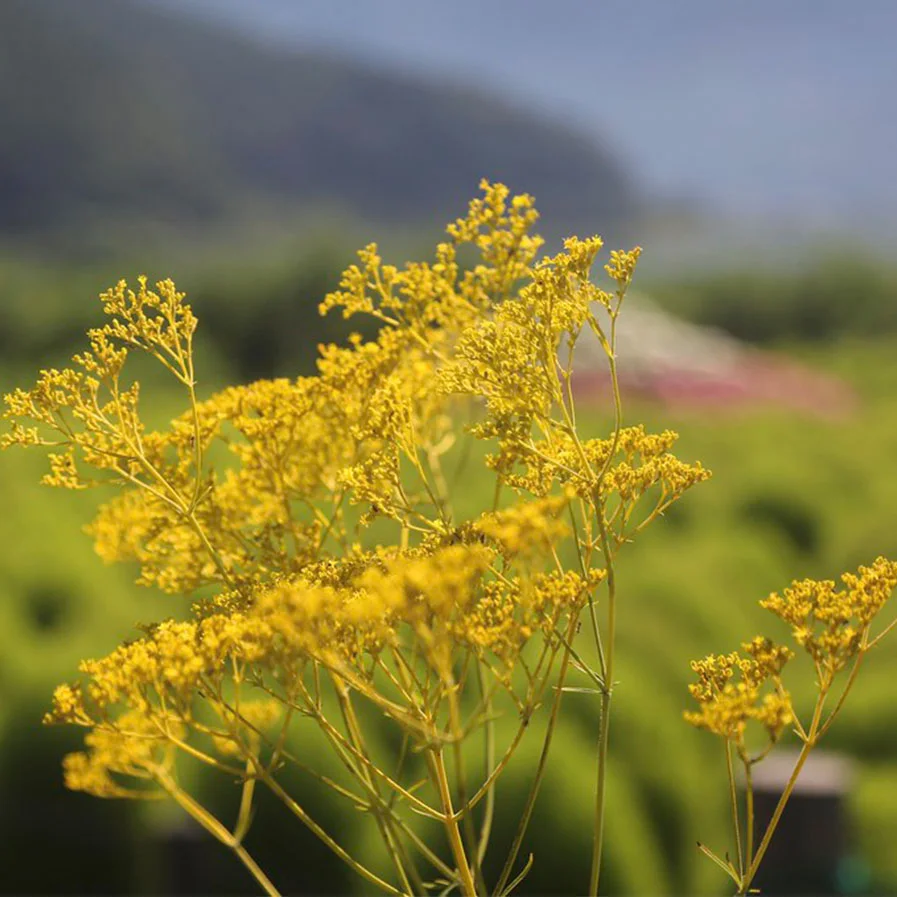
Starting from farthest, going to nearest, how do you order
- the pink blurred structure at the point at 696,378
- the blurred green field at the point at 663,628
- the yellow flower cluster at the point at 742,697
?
the pink blurred structure at the point at 696,378 < the blurred green field at the point at 663,628 < the yellow flower cluster at the point at 742,697

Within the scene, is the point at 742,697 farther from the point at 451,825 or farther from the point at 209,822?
the point at 209,822

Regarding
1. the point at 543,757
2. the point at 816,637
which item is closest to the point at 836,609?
the point at 816,637

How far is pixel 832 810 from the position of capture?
2.16 m

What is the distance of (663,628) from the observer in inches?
138

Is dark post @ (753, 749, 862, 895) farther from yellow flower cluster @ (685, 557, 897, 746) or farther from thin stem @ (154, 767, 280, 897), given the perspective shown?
thin stem @ (154, 767, 280, 897)

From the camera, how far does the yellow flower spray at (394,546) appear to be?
1.69 feet

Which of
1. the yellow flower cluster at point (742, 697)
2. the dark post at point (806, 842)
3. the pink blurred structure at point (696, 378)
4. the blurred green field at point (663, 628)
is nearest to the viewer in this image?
the yellow flower cluster at point (742, 697)

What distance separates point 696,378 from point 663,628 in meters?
5.20

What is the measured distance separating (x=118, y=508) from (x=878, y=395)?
9246mm

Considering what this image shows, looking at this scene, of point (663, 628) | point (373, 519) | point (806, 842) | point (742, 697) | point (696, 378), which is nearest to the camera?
point (742, 697)

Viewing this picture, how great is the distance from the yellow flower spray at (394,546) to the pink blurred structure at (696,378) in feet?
21.4

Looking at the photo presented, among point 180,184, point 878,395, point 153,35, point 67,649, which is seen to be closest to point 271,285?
point 878,395

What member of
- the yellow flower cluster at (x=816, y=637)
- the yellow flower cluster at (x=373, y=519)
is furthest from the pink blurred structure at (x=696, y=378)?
the yellow flower cluster at (x=816, y=637)

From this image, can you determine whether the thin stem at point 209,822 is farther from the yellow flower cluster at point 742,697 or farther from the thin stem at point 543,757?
the yellow flower cluster at point 742,697
